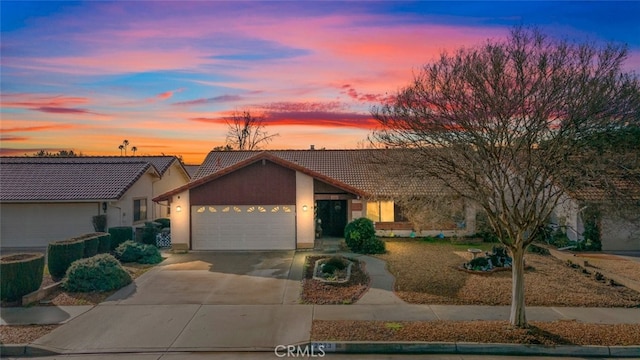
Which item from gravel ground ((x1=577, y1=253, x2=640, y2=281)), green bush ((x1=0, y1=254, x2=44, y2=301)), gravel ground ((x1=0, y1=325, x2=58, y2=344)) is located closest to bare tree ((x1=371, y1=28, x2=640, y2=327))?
gravel ground ((x1=577, y1=253, x2=640, y2=281))

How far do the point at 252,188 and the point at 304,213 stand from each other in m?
2.71

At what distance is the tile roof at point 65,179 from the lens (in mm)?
21219

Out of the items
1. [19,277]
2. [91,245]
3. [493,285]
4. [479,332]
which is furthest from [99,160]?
[479,332]

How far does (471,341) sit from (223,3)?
35.7 feet

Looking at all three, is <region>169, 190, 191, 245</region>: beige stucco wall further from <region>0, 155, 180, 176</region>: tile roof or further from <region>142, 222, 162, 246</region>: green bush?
<region>0, 155, 180, 176</region>: tile roof

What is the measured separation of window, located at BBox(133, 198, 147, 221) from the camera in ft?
77.9

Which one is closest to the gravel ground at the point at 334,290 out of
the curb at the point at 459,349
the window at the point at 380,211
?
the curb at the point at 459,349

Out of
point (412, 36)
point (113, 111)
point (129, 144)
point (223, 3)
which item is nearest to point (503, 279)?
point (412, 36)

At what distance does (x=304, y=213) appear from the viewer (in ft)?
64.5

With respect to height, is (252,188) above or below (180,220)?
above

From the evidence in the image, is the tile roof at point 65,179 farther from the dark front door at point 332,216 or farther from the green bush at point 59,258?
the dark front door at point 332,216

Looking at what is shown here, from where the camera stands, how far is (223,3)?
12180 mm

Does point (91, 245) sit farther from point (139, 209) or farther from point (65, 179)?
point (65, 179)

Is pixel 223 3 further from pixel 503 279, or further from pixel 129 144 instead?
pixel 129 144
